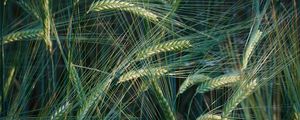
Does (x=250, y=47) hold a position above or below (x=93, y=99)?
above

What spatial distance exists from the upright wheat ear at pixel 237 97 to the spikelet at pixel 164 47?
0.63 feet

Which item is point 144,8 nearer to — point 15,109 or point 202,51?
point 202,51

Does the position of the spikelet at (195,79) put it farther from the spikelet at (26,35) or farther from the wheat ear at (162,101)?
the spikelet at (26,35)

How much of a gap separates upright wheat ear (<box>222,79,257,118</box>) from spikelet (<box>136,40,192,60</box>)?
0.19 metres

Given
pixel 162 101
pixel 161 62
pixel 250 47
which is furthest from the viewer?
pixel 161 62

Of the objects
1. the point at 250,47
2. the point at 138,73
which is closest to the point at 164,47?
the point at 138,73

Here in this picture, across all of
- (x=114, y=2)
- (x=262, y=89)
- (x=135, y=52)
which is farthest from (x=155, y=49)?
(x=262, y=89)

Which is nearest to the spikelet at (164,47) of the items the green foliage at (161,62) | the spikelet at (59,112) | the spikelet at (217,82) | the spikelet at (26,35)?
the green foliage at (161,62)

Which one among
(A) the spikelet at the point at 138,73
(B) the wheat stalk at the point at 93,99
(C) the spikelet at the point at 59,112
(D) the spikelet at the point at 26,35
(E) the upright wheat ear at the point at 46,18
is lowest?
(C) the spikelet at the point at 59,112

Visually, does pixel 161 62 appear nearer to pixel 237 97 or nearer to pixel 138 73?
pixel 138 73

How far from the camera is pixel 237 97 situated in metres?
1.36

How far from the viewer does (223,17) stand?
1.84m

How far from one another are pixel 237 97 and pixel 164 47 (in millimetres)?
Result: 230

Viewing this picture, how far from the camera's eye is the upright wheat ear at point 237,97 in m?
1.35
